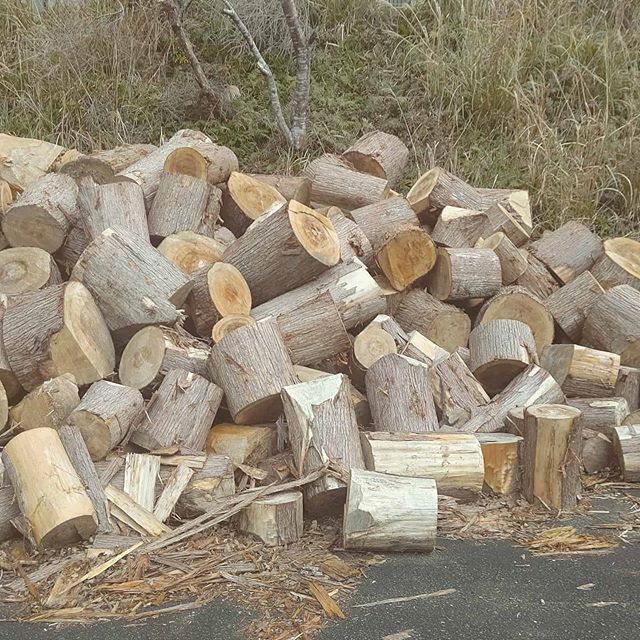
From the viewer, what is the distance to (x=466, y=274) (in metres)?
5.81

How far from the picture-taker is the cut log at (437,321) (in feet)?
19.0

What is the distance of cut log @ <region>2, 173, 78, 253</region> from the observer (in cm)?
567

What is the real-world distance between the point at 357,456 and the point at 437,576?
76 cm

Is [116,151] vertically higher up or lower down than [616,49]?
lower down

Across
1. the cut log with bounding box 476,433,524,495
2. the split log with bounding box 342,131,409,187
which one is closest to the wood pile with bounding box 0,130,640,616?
the cut log with bounding box 476,433,524,495

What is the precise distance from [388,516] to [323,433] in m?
0.58

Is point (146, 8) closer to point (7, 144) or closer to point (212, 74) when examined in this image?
point (212, 74)

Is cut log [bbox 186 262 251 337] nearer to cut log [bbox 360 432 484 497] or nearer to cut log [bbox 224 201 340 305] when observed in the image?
cut log [bbox 224 201 340 305]

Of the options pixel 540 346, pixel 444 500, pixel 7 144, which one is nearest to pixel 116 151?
pixel 7 144

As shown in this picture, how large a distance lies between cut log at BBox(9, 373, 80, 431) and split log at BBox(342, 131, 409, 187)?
11.8 feet

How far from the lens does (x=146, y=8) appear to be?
31.0 ft

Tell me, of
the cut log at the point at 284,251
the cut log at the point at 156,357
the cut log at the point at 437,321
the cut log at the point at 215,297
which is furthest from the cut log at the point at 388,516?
the cut log at the point at 437,321

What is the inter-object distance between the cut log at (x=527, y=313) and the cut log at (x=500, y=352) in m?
0.33

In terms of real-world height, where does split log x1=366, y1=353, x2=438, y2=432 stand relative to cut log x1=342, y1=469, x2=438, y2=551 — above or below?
above
